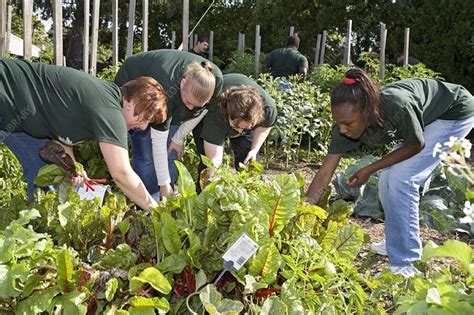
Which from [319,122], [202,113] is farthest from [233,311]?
[319,122]

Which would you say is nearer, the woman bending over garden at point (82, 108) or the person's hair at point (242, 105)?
the woman bending over garden at point (82, 108)

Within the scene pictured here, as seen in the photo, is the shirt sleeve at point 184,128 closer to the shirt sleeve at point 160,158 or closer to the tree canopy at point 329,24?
Answer: the shirt sleeve at point 160,158

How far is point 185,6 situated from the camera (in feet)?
22.8

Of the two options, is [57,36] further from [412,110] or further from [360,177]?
[412,110]

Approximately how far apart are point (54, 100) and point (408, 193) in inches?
70.2

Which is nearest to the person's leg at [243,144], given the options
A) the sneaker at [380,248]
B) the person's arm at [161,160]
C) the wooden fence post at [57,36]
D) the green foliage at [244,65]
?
the person's arm at [161,160]

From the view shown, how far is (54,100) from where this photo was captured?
8.71ft

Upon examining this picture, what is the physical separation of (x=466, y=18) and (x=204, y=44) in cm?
580

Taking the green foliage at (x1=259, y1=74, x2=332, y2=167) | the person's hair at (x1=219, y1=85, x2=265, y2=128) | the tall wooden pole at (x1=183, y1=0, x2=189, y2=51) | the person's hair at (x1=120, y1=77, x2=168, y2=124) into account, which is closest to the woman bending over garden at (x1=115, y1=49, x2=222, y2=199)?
the person's hair at (x1=219, y1=85, x2=265, y2=128)

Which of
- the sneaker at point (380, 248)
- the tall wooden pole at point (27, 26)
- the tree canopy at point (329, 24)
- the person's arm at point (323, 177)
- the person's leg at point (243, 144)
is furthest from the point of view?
the tree canopy at point (329, 24)

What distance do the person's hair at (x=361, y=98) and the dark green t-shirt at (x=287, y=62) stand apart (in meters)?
5.85

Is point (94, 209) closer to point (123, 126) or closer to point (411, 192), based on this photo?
point (123, 126)

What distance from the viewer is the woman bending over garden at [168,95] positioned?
3154 millimetres

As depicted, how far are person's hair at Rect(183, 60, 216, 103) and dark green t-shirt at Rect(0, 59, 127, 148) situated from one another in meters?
0.54
